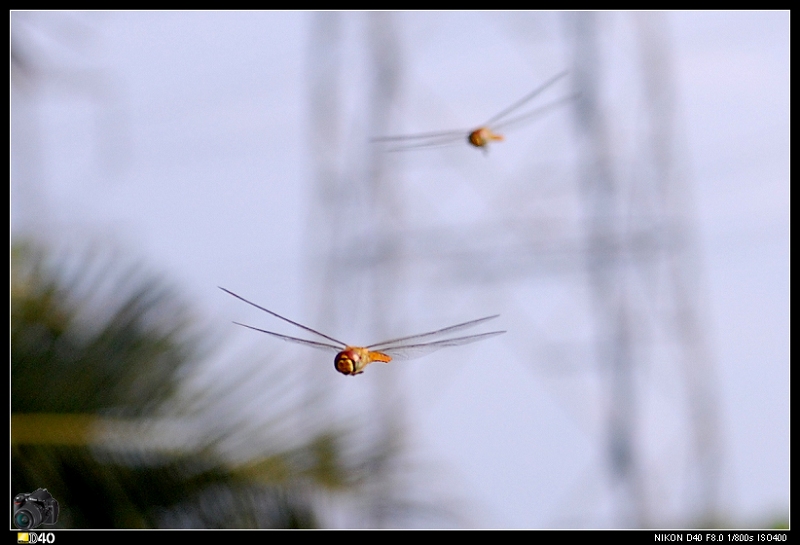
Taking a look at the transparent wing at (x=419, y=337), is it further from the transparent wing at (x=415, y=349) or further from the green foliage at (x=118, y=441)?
the green foliage at (x=118, y=441)

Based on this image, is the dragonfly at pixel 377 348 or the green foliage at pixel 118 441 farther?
the green foliage at pixel 118 441

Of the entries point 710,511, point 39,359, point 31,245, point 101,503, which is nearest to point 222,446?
point 101,503

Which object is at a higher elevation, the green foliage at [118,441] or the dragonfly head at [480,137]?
the dragonfly head at [480,137]

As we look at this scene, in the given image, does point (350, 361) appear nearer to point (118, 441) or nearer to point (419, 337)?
point (419, 337)

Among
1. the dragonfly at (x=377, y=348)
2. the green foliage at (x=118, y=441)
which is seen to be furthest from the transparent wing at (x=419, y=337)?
the green foliage at (x=118, y=441)

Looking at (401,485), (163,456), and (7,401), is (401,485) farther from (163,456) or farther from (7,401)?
(7,401)

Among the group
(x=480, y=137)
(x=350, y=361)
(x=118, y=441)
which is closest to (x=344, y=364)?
(x=350, y=361)

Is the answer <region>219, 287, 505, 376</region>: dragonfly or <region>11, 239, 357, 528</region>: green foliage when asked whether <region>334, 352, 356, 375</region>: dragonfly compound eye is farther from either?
<region>11, 239, 357, 528</region>: green foliage

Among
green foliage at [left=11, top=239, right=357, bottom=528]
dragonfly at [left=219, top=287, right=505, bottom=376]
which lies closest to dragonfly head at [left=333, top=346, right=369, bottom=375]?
dragonfly at [left=219, top=287, right=505, bottom=376]
